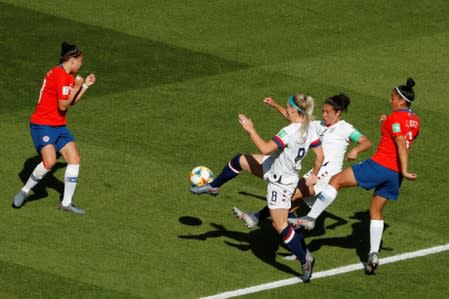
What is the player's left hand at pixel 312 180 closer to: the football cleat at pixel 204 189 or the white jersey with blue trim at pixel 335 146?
the white jersey with blue trim at pixel 335 146

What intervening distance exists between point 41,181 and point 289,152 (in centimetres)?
510

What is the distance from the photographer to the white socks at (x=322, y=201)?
15453mm

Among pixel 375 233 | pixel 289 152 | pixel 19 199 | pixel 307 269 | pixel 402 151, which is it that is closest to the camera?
pixel 289 152

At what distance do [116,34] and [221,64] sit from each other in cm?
304

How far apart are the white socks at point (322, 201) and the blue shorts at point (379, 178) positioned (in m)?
0.43

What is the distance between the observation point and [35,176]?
16.6 metres

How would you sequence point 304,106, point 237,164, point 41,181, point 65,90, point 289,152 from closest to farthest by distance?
point 304,106 → point 289,152 → point 237,164 → point 65,90 → point 41,181

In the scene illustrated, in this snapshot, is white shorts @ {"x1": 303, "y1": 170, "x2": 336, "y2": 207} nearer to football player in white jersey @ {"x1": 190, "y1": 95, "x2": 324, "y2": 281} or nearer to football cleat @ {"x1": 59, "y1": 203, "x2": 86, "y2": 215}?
football player in white jersey @ {"x1": 190, "y1": 95, "x2": 324, "y2": 281}

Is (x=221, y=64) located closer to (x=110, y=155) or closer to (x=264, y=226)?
(x=110, y=155)

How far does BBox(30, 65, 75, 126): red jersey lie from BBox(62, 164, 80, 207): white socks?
71 cm

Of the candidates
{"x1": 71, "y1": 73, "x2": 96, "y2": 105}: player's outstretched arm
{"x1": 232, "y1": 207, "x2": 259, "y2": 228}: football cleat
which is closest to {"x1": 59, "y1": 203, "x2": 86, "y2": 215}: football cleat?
{"x1": 71, "y1": 73, "x2": 96, "y2": 105}: player's outstretched arm

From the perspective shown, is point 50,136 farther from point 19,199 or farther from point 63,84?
point 19,199

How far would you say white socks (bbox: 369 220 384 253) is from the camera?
15.5 metres

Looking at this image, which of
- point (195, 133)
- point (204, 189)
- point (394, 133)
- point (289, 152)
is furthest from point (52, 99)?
point (394, 133)
